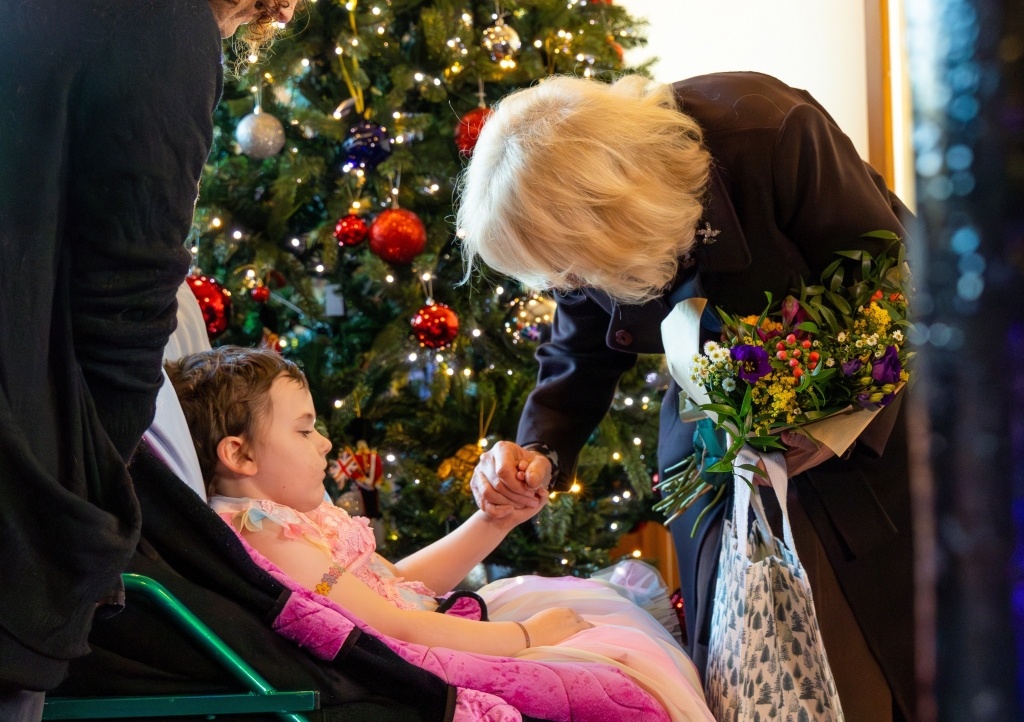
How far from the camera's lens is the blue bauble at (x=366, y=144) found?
109 inches

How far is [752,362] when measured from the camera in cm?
147

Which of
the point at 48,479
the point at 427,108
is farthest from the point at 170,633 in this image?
the point at 427,108

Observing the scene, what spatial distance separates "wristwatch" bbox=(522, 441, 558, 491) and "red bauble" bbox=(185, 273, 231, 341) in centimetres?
106

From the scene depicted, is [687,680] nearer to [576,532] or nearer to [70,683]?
[70,683]

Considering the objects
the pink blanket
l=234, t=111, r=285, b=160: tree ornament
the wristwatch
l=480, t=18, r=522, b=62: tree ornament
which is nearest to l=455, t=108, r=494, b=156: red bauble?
l=480, t=18, r=522, b=62: tree ornament

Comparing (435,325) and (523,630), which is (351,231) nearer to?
(435,325)

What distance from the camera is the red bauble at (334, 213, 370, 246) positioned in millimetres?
2775

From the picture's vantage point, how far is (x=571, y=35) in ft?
9.67

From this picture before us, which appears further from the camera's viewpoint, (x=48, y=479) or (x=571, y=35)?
(x=571, y=35)

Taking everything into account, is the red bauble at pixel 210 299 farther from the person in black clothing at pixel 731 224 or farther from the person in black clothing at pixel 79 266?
the person in black clothing at pixel 79 266

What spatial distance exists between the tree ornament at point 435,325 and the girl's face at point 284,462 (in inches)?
40.6

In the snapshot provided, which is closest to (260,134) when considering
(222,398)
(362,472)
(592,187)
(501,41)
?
(501,41)

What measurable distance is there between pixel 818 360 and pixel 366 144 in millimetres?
1685

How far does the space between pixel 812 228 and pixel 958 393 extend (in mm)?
1430
